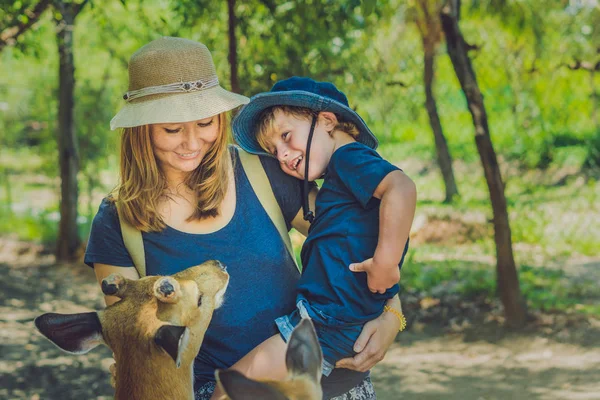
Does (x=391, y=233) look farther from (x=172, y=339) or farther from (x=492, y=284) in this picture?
(x=492, y=284)

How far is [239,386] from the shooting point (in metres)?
1.95

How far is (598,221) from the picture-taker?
10.4m

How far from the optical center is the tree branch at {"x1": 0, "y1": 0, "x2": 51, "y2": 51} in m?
7.03

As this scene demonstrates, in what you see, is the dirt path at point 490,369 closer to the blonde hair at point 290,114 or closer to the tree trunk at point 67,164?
the blonde hair at point 290,114

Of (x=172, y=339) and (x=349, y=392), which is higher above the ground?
(x=172, y=339)

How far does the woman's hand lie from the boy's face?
596 millimetres

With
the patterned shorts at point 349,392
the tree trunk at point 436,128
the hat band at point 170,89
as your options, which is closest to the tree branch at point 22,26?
the hat band at point 170,89

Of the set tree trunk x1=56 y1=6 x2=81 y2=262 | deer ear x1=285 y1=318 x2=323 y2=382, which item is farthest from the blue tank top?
tree trunk x1=56 y1=6 x2=81 y2=262

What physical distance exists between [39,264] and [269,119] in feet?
36.3

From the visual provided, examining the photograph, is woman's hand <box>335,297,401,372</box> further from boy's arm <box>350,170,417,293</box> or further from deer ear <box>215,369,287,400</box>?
deer ear <box>215,369,287,400</box>

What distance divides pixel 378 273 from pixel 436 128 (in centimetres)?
1094

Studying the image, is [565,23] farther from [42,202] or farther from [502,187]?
[42,202]

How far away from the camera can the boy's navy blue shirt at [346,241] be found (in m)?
2.55

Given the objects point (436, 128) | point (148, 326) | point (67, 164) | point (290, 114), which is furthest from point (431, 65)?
point (148, 326)
